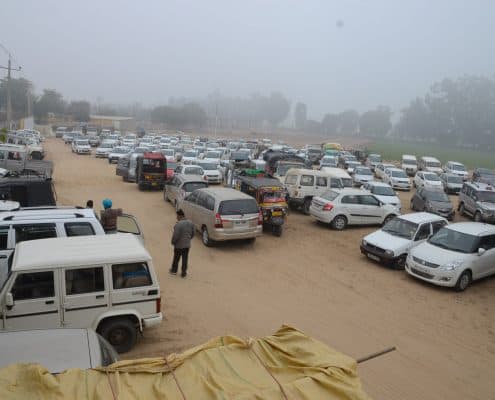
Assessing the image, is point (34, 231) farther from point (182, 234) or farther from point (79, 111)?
point (79, 111)

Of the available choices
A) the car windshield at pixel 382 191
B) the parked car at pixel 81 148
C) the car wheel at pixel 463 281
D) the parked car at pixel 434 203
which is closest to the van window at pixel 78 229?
the car wheel at pixel 463 281

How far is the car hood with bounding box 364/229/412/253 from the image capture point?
12.9m

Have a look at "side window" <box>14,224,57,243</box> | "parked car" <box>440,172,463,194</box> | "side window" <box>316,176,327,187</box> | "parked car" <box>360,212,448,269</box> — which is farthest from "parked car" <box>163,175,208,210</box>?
"parked car" <box>440,172,463,194</box>

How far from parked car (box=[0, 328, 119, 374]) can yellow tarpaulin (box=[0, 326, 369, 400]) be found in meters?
0.79

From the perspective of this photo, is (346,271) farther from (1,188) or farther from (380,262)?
(1,188)

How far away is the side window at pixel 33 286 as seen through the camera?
6406 millimetres

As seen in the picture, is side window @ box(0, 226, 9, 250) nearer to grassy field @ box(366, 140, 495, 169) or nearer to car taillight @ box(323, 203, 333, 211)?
car taillight @ box(323, 203, 333, 211)

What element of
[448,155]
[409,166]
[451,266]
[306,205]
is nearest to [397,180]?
[409,166]

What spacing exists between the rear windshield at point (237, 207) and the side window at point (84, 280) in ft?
21.5

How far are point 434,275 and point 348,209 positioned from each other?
6.03m

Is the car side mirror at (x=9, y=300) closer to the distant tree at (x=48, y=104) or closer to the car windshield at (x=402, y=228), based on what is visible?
the car windshield at (x=402, y=228)

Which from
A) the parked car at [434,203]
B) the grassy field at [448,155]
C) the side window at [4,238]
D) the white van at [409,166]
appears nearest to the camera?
the side window at [4,238]

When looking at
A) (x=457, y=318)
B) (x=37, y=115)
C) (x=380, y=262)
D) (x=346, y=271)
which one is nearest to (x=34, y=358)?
(x=457, y=318)

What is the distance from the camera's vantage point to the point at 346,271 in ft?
40.7
